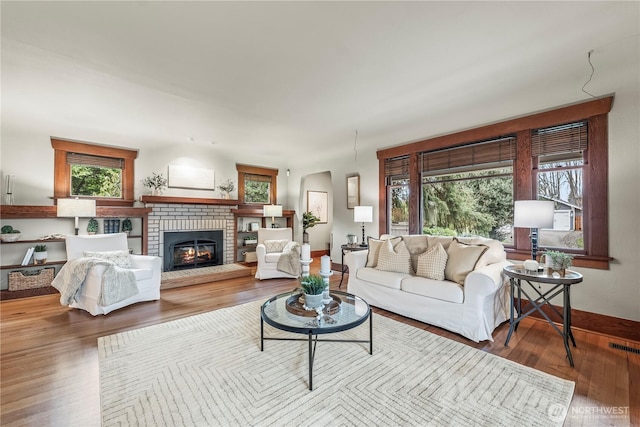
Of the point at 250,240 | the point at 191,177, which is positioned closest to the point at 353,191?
the point at 250,240

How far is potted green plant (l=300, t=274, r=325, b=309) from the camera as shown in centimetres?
227

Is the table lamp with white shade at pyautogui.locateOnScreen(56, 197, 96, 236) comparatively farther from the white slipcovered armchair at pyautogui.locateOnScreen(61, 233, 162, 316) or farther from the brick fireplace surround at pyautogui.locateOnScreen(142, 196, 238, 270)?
the brick fireplace surround at pyautogui.locateOnScreen(142, 196, 238, 270)

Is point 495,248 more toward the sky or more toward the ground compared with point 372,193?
more toward the ground

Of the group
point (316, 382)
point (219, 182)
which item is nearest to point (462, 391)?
point (316, 382)

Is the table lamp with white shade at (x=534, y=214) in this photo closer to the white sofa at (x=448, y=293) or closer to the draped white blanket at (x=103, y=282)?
the white sofa at (x=448, y=293)

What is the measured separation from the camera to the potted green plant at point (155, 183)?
5.16 meters

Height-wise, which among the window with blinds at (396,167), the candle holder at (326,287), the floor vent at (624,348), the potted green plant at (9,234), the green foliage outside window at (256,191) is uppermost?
the window with blinds at (396,167)

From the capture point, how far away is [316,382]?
6.27 feet

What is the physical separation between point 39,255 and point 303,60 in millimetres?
4854

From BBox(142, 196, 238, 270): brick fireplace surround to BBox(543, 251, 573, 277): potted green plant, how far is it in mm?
5367

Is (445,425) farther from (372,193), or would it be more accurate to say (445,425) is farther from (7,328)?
(7,328)

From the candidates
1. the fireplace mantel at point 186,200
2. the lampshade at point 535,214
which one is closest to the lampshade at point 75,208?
the fireplace mantel at point 186,200

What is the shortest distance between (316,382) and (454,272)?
6.10 feet

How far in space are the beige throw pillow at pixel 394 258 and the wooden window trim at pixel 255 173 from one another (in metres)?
3.80
